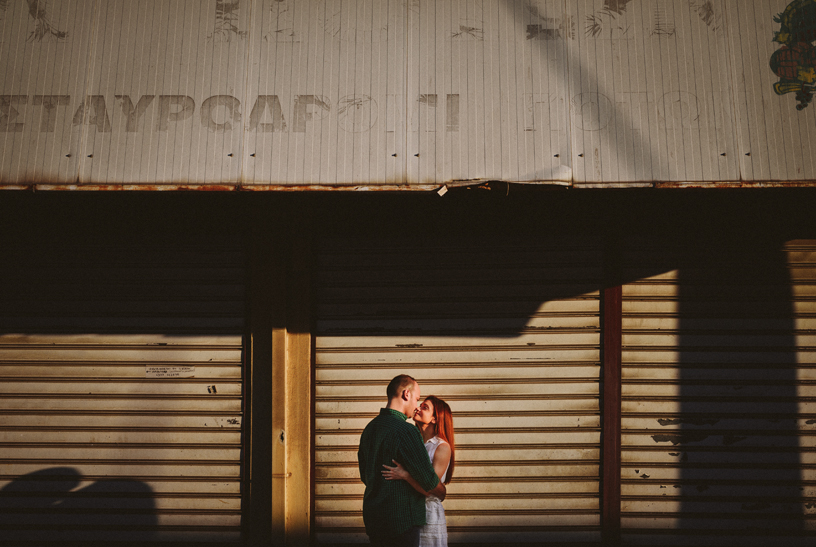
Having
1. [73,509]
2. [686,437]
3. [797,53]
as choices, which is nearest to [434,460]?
[686,437]

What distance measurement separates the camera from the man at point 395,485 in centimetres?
341

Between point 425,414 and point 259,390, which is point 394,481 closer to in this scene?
point 425,414

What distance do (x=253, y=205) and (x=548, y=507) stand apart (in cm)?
422

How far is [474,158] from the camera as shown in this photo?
162 inches

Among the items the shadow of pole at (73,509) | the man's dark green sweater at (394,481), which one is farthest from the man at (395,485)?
the shadow of pole at (73,509)

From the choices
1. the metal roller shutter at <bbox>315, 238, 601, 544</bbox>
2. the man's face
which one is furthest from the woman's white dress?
the metal roller shutter at <bbox>315, 238, 601, 544</bbox>

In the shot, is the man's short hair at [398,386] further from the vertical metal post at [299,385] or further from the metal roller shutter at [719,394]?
the metal roller shutter at [719,394]

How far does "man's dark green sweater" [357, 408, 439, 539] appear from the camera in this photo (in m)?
3.41

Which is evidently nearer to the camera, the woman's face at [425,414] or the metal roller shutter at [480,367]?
the woman's face at [425,414]

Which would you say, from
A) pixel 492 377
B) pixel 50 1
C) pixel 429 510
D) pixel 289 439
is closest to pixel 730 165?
pixel 492 377

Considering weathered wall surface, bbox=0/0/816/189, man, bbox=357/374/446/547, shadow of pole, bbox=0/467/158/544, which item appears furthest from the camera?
shadow of pole, bbox=0/467/158/544

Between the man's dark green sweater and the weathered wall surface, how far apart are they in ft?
6.60

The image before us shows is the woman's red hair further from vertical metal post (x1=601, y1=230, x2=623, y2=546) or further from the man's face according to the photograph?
vertical metal post (x1=601, y1=230, x2=623, y2=546)

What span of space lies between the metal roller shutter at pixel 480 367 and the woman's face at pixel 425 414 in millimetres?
584
